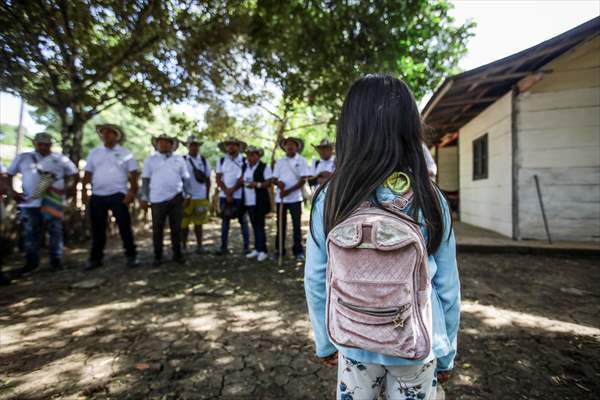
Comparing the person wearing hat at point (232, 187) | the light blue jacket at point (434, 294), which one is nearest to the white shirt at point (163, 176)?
the person wearing hat at point (232, 187)

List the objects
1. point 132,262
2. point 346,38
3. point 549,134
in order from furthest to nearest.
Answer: point 346,38
point 549,134
point 132,262

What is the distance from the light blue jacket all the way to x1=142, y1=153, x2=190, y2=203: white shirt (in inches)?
191

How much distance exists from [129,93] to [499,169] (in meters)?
9.31

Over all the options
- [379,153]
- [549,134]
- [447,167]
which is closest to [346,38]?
[549,134]

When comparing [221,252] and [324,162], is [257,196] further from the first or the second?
[324,162]

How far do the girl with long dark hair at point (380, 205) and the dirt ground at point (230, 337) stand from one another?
1345mm

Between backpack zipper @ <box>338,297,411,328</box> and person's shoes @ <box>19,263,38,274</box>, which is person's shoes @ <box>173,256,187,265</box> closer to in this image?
person's shoes @ <box>19,263,38,274</box>

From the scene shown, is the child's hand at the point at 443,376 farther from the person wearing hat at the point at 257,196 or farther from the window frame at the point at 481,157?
the window frame at the point at 481,157

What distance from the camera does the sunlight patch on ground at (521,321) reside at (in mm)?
3268

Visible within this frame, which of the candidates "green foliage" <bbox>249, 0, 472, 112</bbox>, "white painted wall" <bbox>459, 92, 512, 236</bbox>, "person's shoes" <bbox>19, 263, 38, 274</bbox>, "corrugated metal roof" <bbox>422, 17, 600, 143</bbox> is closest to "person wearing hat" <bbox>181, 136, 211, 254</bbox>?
"person's shoes" <bbox>19, 263, 38, 274</bbox>

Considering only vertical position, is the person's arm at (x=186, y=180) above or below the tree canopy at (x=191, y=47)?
below

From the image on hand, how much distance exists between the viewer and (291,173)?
19.9ft

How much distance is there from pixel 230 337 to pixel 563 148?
7417 millimetres

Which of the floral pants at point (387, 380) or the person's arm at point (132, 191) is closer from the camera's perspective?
the floral pants at point (387, 380)
